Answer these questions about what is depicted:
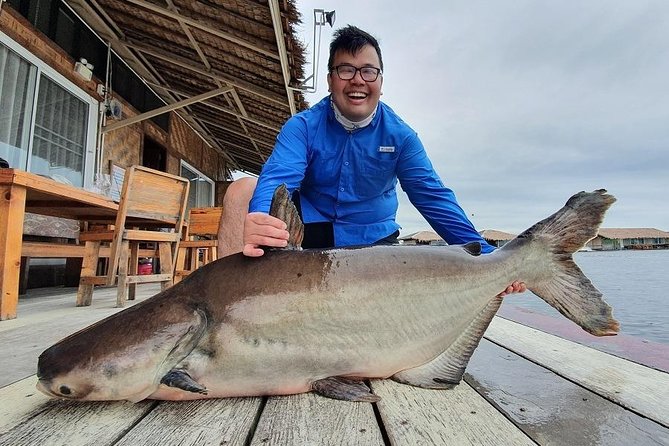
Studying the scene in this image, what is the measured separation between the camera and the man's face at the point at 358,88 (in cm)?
209

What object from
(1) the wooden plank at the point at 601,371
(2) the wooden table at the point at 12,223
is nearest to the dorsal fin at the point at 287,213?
(1) the wooden plank at the point at 601,371

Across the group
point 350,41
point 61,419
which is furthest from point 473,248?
point 61,419

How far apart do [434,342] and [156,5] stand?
4.98m

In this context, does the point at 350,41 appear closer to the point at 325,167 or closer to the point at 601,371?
the point at 325,167

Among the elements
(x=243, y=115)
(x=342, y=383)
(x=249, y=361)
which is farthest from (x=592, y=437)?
(x=243, y=115)

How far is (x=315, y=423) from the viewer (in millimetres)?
1026

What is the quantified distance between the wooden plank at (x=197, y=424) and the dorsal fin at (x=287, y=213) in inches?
19.0

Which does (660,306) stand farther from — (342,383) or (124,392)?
(124,392)

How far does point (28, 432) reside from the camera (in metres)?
0.98

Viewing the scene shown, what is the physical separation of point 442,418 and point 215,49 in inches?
214

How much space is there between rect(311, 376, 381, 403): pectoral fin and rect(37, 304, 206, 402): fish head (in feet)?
1.24

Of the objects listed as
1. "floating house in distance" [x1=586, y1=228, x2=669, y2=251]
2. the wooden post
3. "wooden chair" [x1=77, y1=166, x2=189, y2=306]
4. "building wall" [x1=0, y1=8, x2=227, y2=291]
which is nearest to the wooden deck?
the wooden post

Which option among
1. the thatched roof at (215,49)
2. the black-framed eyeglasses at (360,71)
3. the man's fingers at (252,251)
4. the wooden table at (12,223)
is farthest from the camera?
the thatched roof at (215,49)

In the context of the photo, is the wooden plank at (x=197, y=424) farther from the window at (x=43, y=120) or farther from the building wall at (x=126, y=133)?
the building wall at (x=126, y=133)
